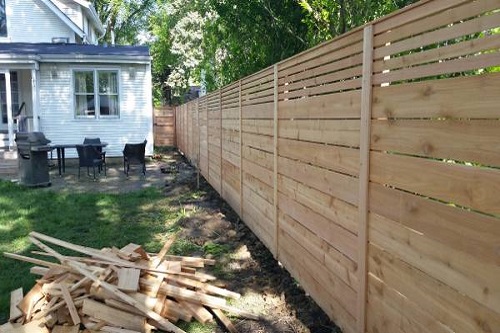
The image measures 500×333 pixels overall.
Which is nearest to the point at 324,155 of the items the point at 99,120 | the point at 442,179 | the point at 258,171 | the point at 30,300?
the point at 442,179

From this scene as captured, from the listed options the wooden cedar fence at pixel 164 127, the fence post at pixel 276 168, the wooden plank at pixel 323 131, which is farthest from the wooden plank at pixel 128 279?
the wooden cedar fence at pixel 164 127

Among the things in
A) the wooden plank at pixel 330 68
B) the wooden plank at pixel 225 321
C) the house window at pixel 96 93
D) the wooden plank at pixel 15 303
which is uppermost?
the house window at pixel 96 93

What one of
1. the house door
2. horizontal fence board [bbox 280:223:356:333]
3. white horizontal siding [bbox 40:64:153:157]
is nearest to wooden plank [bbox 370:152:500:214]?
horizontal fence board [bbox 280:223:356:333]

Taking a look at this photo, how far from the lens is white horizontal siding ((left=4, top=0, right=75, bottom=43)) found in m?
19.8

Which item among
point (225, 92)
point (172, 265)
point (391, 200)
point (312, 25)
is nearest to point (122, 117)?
point (225, 92)

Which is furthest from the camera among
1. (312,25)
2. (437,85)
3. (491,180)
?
(312,25)

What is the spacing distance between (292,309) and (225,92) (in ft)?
15.7

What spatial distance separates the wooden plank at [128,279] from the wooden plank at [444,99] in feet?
7.86

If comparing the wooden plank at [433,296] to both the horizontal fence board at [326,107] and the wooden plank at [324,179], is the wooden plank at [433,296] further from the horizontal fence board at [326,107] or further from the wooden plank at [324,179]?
the horizontal fence board at [326,107]

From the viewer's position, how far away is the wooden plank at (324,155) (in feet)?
9.62

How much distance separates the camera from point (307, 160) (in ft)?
12.5

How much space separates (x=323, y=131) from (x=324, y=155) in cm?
18

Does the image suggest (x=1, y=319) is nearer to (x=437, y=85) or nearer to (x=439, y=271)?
(x=439, y=271)

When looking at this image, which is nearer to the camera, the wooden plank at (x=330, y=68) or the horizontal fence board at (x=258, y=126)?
the wooden plank at (x=330, y=68)
